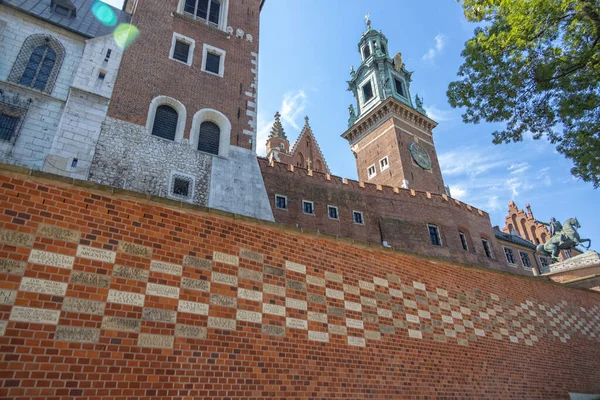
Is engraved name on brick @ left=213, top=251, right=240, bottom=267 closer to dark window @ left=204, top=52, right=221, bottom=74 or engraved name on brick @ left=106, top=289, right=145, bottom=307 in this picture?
engraved name on brick @ left=106, top=289, right=145, bottom=307

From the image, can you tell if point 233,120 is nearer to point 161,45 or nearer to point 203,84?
point 203,84

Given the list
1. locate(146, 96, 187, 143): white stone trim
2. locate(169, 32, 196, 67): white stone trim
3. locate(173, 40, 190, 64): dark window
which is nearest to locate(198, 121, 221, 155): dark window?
locate(146, 96, 187, 143): white stone trim

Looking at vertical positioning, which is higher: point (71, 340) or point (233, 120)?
point (233, 120)

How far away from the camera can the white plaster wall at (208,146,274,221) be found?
640 inches

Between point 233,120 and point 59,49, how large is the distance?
26.6 ft

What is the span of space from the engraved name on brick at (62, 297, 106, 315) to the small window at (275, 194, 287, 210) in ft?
62.2

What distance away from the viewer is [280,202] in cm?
2347

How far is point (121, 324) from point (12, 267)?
1.30m

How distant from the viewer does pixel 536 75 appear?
10750mm

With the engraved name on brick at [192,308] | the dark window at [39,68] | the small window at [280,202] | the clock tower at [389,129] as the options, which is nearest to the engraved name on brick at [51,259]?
the engraved name on brick at [192,308]

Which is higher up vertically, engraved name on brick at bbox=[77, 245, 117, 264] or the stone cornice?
the stone cornice

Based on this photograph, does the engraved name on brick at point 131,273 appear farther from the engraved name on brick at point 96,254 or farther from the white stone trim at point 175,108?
the white stone trim at point 175,108

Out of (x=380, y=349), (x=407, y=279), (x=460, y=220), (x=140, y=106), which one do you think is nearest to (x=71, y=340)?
(x=380, y=349)

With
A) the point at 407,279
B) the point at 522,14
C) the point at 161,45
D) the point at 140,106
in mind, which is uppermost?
the point at 161,45
